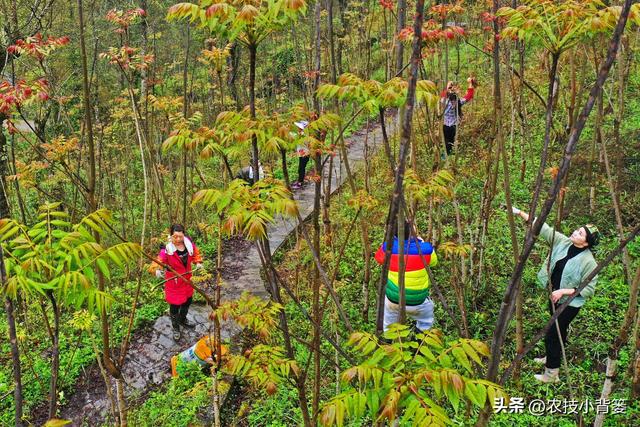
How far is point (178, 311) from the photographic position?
6434 mm

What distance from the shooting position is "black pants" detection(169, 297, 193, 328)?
633 cm

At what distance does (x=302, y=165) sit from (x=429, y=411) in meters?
8.77

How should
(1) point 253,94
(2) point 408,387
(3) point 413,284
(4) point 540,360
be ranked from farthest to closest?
(4) point 540,360
(3) point 413,284
(1) point 253,94
(2) point 408,387

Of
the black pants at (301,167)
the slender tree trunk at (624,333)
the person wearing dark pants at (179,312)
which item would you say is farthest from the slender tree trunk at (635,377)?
the black pants at (301,167)

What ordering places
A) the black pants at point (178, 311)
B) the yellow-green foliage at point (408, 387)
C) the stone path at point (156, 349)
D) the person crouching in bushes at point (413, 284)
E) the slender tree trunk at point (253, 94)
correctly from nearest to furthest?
the yellow-green foliage at point (408, 387) < the slender tree trunk at point (253, 94) < the person crouching in bushes at point (413, 284) < the stone path at point (156, 349) < the black pants at point (178, 311)

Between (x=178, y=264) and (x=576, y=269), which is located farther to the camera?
(x=178, y=264)

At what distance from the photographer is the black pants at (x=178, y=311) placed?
6328 millimetres

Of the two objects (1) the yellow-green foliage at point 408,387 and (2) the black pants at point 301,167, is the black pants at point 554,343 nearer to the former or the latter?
(1) the yellow-green foliage at point 408,387

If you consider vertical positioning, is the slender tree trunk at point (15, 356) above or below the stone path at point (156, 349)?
above

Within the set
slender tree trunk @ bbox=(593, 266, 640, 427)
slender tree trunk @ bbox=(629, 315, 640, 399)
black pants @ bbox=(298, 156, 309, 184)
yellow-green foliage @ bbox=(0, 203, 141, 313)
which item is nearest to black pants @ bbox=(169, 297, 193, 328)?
yellow-green foliage @ bbox=(0, 203, 141, 313)

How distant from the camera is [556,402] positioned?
4809 millimetres

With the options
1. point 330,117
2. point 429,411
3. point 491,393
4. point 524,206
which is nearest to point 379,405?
point 429,411

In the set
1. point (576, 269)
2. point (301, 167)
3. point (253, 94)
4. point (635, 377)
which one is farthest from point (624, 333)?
point (301, 167)

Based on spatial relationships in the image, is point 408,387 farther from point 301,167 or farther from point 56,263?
point 301,167
